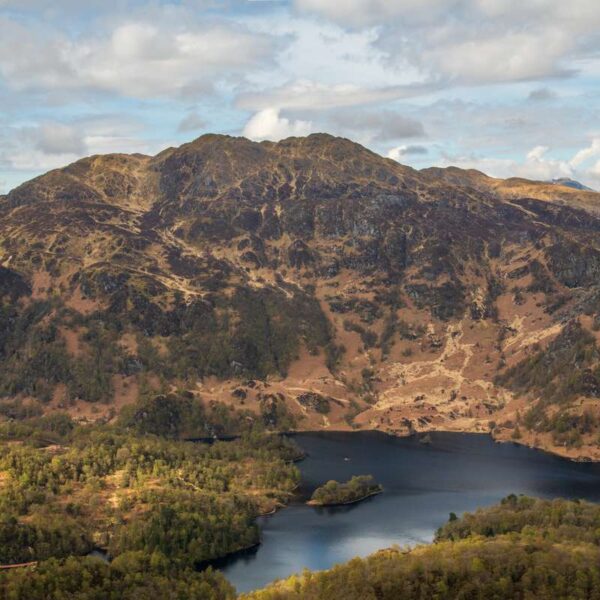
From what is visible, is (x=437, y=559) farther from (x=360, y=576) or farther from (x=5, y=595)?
(x=5, y=595)

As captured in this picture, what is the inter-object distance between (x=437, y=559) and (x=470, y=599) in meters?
15.5

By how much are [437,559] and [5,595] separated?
105651 mm

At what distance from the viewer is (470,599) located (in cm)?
18462

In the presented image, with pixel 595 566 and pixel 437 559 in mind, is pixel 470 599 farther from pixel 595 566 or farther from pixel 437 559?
pixel 595 566

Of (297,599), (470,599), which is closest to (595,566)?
(470,599)

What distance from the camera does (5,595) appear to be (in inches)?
7869

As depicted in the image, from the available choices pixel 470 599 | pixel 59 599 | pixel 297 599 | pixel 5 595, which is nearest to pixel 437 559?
pixel 470 599

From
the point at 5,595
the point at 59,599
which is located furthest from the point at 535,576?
the point at 5,595

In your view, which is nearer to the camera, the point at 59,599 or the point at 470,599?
the point at 470,599

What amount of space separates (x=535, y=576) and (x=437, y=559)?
75.7 feet

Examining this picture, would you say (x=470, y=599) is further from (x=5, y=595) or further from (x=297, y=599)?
(x=5, y=595)

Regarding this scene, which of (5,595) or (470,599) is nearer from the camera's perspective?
(470,599)

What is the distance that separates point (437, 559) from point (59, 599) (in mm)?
92586

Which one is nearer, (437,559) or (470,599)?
(470,599)
